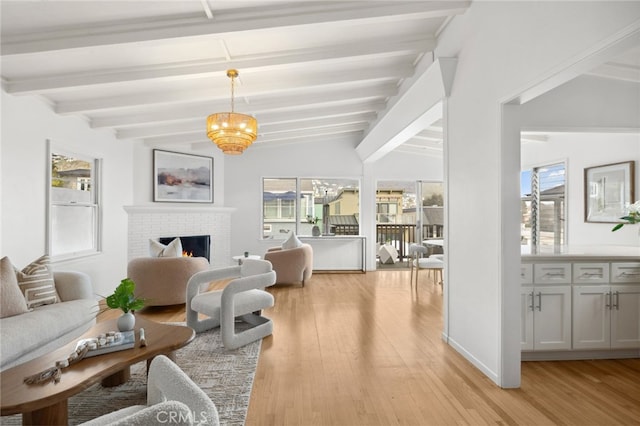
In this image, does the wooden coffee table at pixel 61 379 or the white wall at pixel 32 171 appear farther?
the white wall at pixel 32 171

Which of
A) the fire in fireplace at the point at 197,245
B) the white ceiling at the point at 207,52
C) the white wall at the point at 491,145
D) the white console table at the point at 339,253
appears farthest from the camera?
the white console table at the point at 339,253

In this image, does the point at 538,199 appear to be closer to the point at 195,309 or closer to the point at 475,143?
the point at 475,143

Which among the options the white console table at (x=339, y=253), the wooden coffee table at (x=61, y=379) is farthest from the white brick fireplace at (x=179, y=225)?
the wooden coffee table at (x=61, y=379)

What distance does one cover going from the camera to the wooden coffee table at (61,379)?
1575 millimetres

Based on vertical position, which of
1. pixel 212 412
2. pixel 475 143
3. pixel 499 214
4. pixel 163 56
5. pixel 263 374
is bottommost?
pixel 263 374

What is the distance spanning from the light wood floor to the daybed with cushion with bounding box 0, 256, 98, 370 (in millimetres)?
1610

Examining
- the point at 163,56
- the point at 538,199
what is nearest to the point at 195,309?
the point at 163,56

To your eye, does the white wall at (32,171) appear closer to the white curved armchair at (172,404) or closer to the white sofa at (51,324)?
the white sofa at (51,324)

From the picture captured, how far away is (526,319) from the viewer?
115 inches

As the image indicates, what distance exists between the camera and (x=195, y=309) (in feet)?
11.3

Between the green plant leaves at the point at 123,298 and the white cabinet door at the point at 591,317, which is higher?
the green plant leaves at the point at 123,298

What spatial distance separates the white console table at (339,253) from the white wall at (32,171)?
3.85 m

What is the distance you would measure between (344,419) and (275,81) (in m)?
3.51

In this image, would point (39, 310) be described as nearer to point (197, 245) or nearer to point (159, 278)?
point (159, 278)
